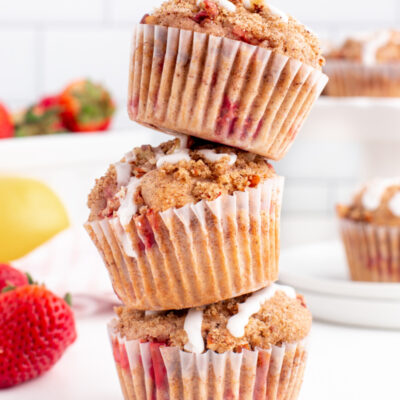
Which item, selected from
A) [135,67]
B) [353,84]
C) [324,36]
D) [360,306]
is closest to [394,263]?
[360,306]

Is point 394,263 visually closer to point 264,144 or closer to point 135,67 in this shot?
point 264,144

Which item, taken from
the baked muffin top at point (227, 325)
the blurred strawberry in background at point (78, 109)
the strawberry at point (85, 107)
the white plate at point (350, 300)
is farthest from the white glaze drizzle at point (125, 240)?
the strawberry at point (85, 107)

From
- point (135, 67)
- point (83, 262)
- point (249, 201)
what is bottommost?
point (83, 262)

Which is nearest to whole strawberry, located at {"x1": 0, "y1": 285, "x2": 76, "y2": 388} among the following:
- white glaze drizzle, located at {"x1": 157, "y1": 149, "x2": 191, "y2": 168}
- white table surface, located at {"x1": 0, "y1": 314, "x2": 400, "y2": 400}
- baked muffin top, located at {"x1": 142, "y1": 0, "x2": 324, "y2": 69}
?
white table surface, located at {"x1": 0, "y1": 314, "x2": 400, "y2": 400}

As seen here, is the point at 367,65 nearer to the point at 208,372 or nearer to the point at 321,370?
the point at 321,370

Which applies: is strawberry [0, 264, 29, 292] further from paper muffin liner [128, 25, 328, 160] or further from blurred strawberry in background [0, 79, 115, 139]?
blurred strawberry in background [0, 79, 115, 139]

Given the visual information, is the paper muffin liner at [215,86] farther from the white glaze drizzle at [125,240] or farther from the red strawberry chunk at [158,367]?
the red strawberry chunk at [158,367]

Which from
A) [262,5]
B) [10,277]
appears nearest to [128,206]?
[262,5]
